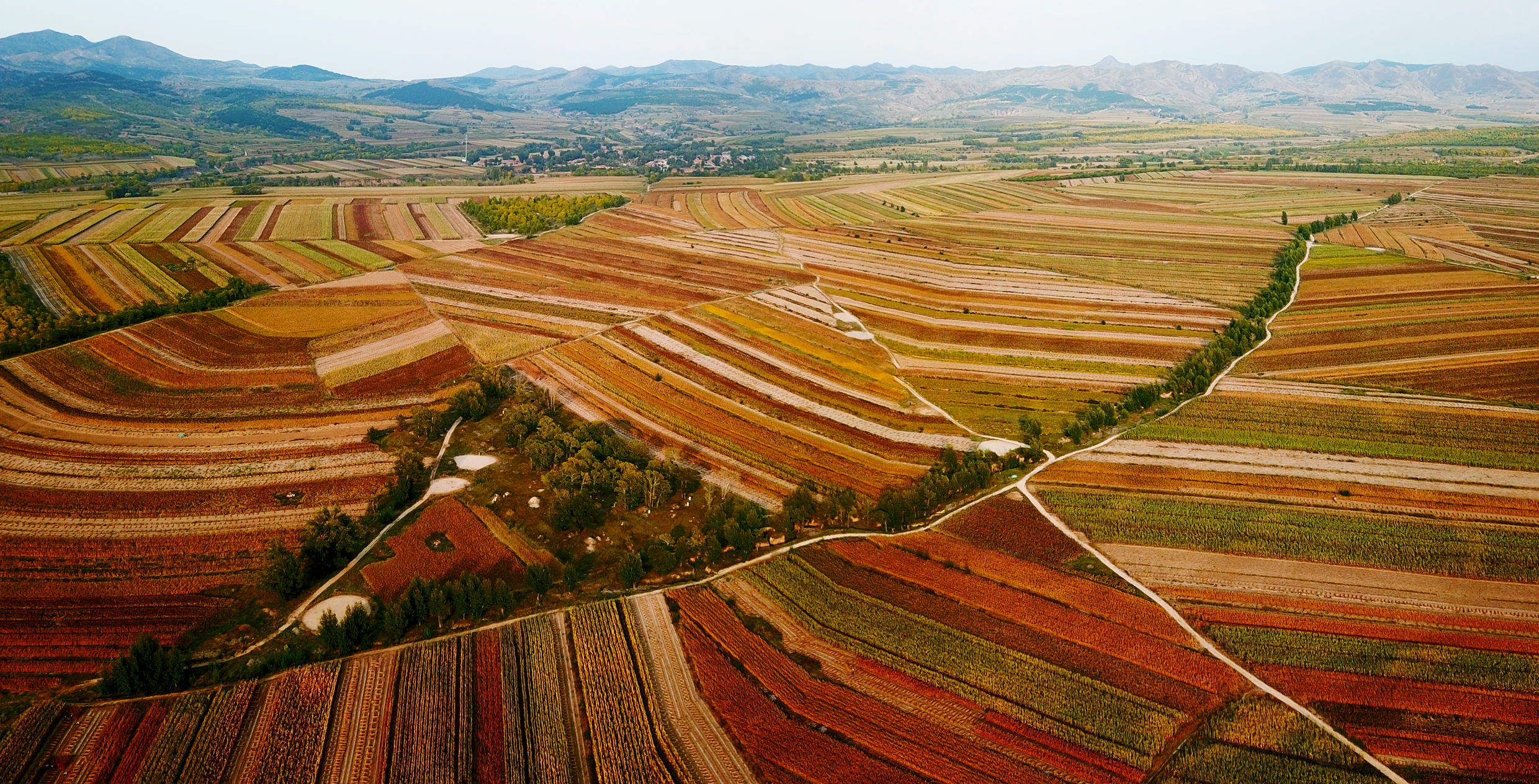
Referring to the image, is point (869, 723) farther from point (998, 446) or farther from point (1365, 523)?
point (1365, 523)

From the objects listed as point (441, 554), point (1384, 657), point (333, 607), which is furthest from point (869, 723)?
point (333, 607)

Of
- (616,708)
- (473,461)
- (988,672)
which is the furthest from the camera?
(473,461)

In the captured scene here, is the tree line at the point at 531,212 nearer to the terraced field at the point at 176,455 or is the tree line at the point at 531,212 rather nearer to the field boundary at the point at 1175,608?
the terraced field at the point at 176,455

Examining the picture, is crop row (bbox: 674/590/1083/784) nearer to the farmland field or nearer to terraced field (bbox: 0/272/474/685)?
the farmland field

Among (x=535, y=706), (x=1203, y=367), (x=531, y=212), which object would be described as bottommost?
(x=535, y=706)

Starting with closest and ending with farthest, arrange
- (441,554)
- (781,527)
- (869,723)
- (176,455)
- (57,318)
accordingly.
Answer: (869,723) → (441,554) → (781,527) → (176,455) → (57,318)

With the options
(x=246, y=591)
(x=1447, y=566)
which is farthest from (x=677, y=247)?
(x=1447, y=566)

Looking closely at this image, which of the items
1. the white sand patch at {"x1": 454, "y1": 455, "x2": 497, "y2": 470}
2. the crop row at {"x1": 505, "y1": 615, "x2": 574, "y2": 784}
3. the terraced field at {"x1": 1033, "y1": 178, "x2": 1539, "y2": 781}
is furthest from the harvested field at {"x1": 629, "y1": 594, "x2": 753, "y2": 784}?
the terraced field at {"x1": 1033, "y1": 178, "x2": 1539, "y2": 781}
